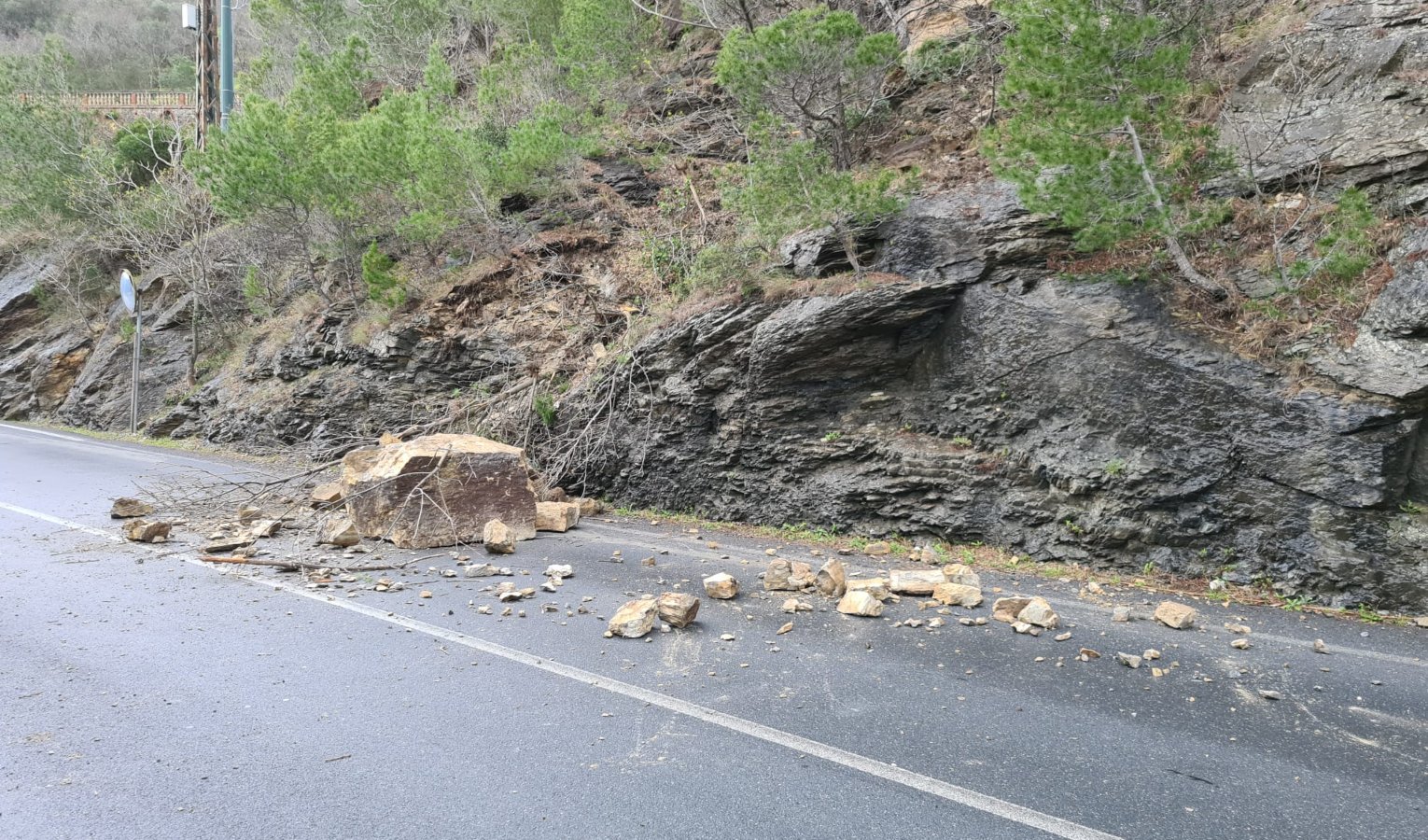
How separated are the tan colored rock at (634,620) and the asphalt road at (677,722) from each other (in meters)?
0.14

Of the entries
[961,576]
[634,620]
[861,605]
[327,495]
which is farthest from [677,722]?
[327,495]

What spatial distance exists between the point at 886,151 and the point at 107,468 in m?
13.8

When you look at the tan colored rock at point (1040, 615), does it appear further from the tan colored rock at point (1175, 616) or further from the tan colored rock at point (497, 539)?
the tan colored rock at point (497, 539)

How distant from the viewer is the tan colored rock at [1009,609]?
5266 mm

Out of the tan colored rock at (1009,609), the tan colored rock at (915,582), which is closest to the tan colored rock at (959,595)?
the tan colored rock at (915,582)

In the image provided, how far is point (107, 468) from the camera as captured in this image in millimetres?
12430

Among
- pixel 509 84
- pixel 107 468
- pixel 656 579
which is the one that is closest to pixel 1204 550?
pixel 656 579

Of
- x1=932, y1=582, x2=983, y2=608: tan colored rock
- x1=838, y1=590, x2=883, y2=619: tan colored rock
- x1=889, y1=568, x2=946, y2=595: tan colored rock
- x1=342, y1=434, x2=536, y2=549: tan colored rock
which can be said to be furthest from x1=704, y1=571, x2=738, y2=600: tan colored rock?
x1=342, y1=434, x2=536, y2=549: tan colored rock

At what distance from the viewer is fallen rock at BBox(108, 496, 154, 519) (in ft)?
28.5

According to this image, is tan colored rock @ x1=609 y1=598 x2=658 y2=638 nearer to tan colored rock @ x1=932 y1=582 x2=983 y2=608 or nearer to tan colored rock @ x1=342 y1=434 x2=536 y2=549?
tan colored rock @ x1=932 y1=582 x2=983 y2=608

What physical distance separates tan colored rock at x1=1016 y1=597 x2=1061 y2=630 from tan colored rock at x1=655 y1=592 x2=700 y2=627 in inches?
89.3

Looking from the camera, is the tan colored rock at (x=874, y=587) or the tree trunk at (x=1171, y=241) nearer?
the tan colored rock at (x=874, y=587)

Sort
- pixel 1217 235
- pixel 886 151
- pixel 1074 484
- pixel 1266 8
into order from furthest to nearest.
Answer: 1. pixel 886 151
2. pixel 1266 8
3. pixel 1217 235
4. pixel 1074 484

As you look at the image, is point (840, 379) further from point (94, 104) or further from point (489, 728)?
point (94, 104)
